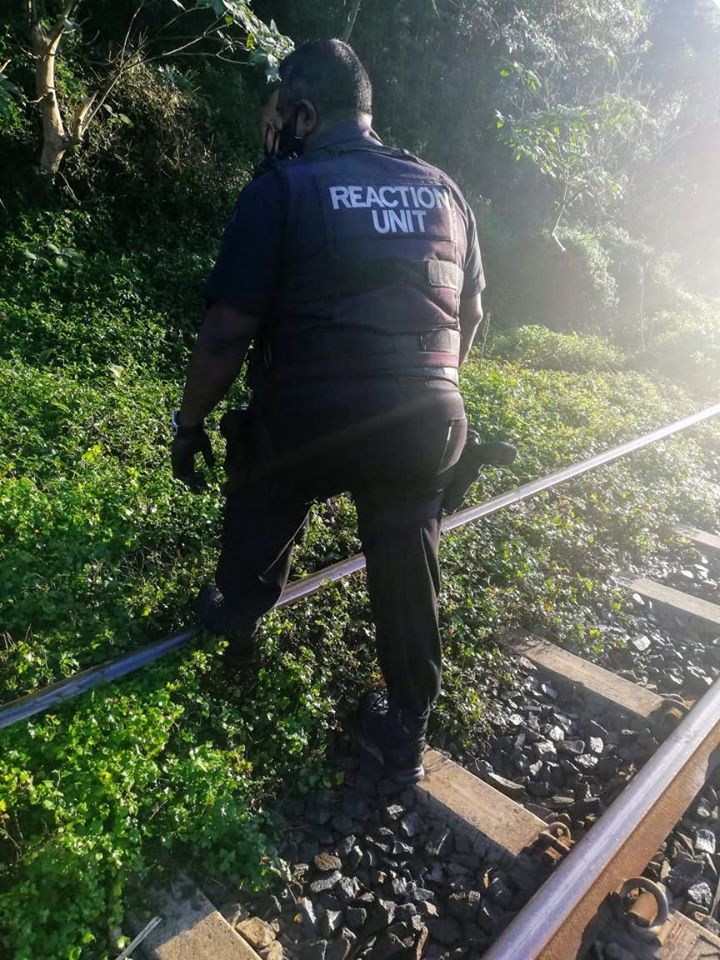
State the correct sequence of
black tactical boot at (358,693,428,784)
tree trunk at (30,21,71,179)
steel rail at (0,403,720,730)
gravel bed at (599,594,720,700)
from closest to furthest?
steel rail at (0,403,720,730) → black tactical boot at (358,693,428,784) → gravel bed at (599,594,720,700) → tree trunk at (30,21,71,179)

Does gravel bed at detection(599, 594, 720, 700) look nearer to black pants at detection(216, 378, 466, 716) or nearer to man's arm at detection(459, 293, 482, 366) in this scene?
black pants at detection(216, 378, 466, 716)

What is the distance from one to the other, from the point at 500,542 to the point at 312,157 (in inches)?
109

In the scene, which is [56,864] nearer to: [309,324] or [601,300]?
Result: [309,324]

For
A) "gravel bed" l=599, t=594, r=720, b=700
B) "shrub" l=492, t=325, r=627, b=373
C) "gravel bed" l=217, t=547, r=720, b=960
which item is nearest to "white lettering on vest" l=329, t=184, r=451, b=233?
"gravel bed" l=217, t=547, r=720, b=960

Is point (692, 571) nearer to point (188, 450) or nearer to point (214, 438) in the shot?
point (214, 438)

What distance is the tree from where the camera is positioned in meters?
5.47

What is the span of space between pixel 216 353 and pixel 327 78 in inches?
37.5

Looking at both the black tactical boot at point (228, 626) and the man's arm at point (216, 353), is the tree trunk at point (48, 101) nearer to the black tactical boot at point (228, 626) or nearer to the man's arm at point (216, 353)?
the man's arm at point (216, 353)

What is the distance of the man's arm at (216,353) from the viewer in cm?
218

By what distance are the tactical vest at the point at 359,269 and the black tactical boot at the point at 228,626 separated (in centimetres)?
100

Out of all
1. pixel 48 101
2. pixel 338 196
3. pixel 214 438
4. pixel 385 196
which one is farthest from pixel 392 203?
pixel 48 101

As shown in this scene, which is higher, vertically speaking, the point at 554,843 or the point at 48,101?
the point at 48,101

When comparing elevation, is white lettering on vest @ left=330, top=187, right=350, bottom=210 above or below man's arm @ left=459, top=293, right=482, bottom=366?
above

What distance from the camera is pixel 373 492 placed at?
245 cm
